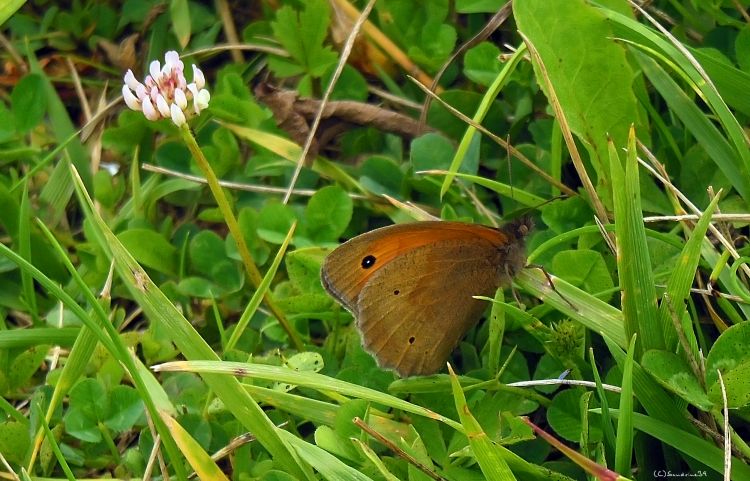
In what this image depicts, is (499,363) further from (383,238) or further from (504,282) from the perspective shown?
(383,238)

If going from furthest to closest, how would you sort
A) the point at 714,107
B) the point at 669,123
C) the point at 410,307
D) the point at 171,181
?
the point at 171,181
the point at 669,123
the point at 410,307
the point at 714,107

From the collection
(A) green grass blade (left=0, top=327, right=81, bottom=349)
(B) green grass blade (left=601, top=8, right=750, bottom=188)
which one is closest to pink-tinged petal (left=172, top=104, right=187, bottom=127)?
(A) green grass blade (left=0, top=327, right=81, bottom=349)

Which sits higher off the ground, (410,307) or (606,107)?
(606,107)

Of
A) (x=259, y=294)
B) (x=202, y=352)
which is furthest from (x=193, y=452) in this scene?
(x=259, y=294)

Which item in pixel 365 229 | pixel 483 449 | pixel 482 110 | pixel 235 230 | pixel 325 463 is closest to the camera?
pixel 483 449

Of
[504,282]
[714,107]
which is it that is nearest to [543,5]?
[714,107]

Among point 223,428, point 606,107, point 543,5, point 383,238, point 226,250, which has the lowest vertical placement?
point 223,428

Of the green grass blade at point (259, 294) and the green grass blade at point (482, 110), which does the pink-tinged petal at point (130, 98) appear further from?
the green grass blade at point (482, 110)

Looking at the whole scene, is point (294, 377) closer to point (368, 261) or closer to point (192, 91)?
point (368, 261)
